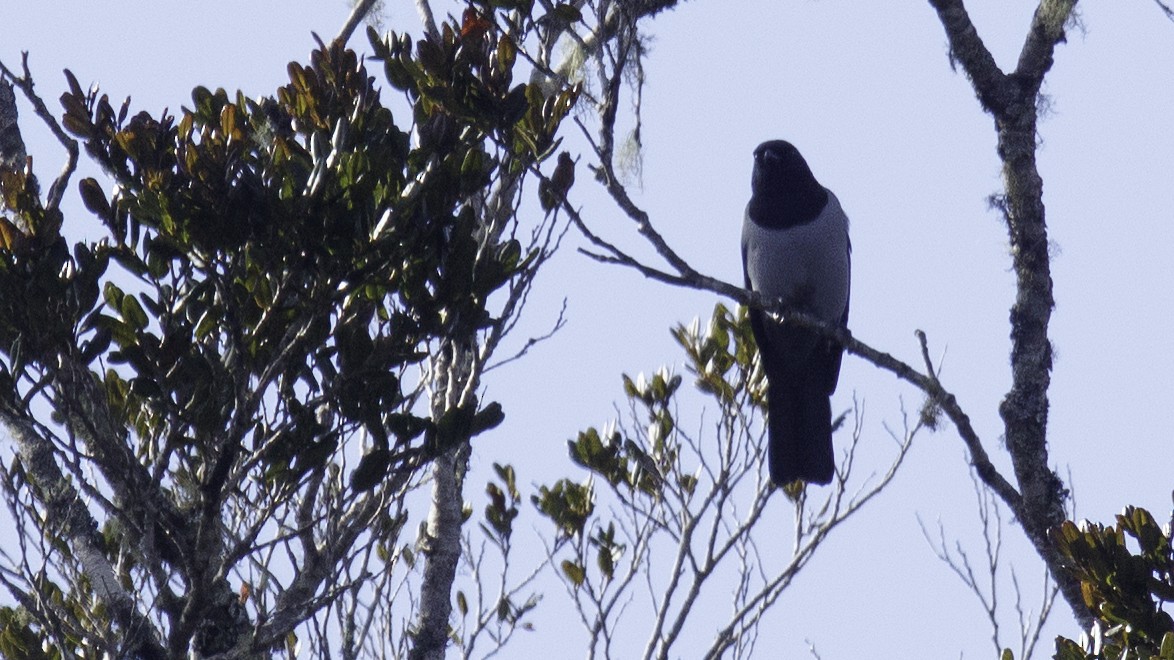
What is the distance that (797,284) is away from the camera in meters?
5.80

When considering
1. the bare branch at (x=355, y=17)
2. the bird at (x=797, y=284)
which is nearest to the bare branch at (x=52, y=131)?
the bare branch at (x=355, y=17)

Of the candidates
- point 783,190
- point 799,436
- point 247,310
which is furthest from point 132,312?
point 783,190

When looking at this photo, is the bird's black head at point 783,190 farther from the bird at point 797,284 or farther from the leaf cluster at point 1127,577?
the leaf cluster at point 1127,577

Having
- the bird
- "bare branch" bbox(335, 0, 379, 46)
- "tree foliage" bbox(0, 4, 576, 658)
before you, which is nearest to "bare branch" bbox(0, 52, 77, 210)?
"tree foliage" bbox(0, 4, 576, 658)

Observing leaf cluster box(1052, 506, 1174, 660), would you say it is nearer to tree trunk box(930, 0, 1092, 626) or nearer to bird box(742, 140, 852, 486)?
tree trunk box(930, 0, 1092, 626)

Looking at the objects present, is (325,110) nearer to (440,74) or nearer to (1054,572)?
(440,74)

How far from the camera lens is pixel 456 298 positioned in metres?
3.26

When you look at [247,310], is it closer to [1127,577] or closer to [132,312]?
[132,312]

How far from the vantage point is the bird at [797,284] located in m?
5.67

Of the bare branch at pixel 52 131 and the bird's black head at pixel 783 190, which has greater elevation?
the bird's black head at pixel 783 190

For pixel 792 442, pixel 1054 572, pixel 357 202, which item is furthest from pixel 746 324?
pixel 357 202

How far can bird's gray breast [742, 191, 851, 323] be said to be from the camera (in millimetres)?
5746

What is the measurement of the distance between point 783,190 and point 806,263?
35 cm

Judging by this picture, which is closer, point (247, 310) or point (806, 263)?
point (247, 310)
